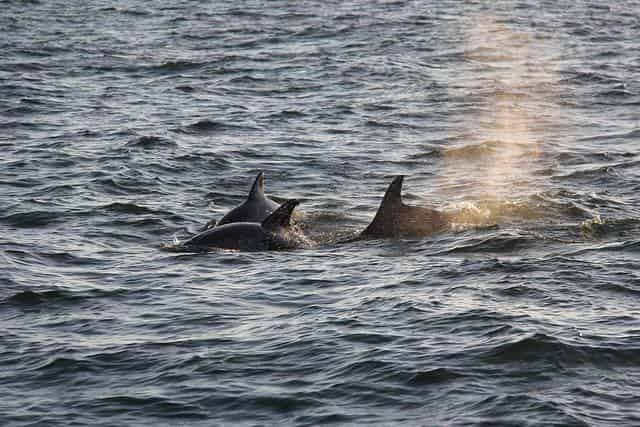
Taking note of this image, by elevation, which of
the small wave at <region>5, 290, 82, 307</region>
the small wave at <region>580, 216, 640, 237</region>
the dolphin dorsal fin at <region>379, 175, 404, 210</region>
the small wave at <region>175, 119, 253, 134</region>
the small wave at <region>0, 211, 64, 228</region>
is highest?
the dolphin dorsal fin at <region>379, 175, 404, 210</region>

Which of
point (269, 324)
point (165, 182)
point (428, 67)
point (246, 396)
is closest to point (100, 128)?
point (165, 182)

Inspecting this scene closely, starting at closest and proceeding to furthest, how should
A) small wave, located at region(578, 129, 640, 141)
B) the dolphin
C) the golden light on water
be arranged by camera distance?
1. the dolphin
2. the golden light on water
3. small wave, located at region(578, 129, 640, 141)

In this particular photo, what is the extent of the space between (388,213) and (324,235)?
140 cm

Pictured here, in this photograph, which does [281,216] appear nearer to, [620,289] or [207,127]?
[620,289]

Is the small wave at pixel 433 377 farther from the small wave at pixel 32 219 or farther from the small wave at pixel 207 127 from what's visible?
the small wave at pixel 207 127

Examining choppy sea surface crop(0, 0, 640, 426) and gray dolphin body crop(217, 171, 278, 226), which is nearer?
choppy sea surface crop(0, 0, 640, 426)

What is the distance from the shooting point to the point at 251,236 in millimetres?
17625

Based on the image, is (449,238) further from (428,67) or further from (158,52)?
(158,52)

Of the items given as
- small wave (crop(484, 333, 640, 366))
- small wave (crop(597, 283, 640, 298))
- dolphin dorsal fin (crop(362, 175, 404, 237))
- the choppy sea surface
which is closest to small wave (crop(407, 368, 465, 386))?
the choppy sea surface

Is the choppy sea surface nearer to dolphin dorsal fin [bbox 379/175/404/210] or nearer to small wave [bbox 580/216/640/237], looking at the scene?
small wave [bbox 580/216/640/237]

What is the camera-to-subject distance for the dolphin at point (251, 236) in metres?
17.5

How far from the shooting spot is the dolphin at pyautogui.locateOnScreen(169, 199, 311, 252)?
17.5 m

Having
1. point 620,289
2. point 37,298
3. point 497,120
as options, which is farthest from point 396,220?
point 497,120

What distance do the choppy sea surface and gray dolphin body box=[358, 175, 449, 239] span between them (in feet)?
0.86
